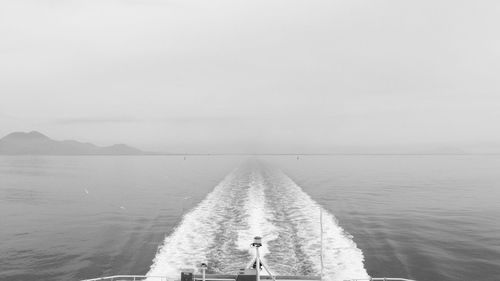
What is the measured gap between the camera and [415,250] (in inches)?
1072

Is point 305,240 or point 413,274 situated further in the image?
point 305,240

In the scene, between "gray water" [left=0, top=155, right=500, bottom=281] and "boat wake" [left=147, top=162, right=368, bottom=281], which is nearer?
"boat wake" [left=147, top=162, right=368, bottom=281]

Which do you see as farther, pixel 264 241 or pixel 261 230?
pixel 261 230

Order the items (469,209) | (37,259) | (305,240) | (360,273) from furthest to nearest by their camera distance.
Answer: (469,209) < (305,240) < (37,259) < (360,273)

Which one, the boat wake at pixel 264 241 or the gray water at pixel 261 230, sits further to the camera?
the gray water at pixel 261 230

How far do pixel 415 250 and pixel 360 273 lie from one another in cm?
806

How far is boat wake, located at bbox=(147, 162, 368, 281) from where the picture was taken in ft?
73.3

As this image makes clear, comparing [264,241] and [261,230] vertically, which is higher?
[261,230]

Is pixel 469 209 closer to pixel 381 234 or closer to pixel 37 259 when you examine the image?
pixel 381 234

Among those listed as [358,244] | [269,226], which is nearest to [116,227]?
[269,226]

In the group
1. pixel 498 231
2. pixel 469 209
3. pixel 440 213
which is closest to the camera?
pixel 498 231

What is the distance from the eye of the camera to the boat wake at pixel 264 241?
22.3 m

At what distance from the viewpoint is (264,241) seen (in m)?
27.1

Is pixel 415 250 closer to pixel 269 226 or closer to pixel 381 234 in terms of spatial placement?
pixel 381 234
